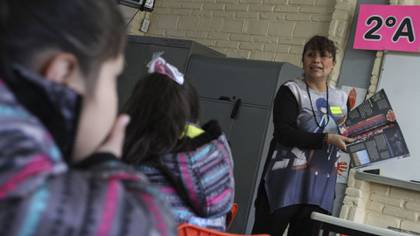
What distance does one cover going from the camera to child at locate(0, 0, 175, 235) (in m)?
0.42

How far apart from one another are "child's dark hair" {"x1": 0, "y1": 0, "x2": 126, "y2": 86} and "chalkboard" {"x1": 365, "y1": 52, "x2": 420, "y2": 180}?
Answer: 273cm

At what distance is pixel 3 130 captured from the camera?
437 mm

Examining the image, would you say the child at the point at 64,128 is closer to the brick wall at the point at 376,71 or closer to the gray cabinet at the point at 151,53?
the brick wall at the point at 376,71

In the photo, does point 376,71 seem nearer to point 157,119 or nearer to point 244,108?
point 244,108

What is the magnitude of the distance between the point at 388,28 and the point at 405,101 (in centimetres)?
49

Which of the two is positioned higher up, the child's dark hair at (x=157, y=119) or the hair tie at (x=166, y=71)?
the hair tie at (x=166, y=71)

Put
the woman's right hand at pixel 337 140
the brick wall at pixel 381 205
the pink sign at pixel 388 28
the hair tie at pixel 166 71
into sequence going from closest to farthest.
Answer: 1. the hair tie at pixel 166 71
2. the woman's right hand at pixel 337 140
3. the brick wall at pixel 381 205
4. the pink sign at pixel 388 28

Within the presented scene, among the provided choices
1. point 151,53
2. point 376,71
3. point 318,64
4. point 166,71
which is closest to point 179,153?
point 166,71

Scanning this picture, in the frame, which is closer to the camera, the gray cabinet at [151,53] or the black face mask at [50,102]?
the black face mask at [50,102]

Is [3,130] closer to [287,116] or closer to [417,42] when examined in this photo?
[287,116]

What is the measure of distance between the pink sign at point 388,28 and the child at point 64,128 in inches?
112

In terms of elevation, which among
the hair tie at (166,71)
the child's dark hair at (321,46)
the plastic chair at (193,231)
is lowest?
the plastic chair at (193,231)

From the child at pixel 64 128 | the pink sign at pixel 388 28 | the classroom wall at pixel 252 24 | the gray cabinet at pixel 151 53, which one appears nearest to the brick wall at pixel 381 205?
the pink sign at pixel 388 28

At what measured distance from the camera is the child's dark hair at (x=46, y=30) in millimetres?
469
